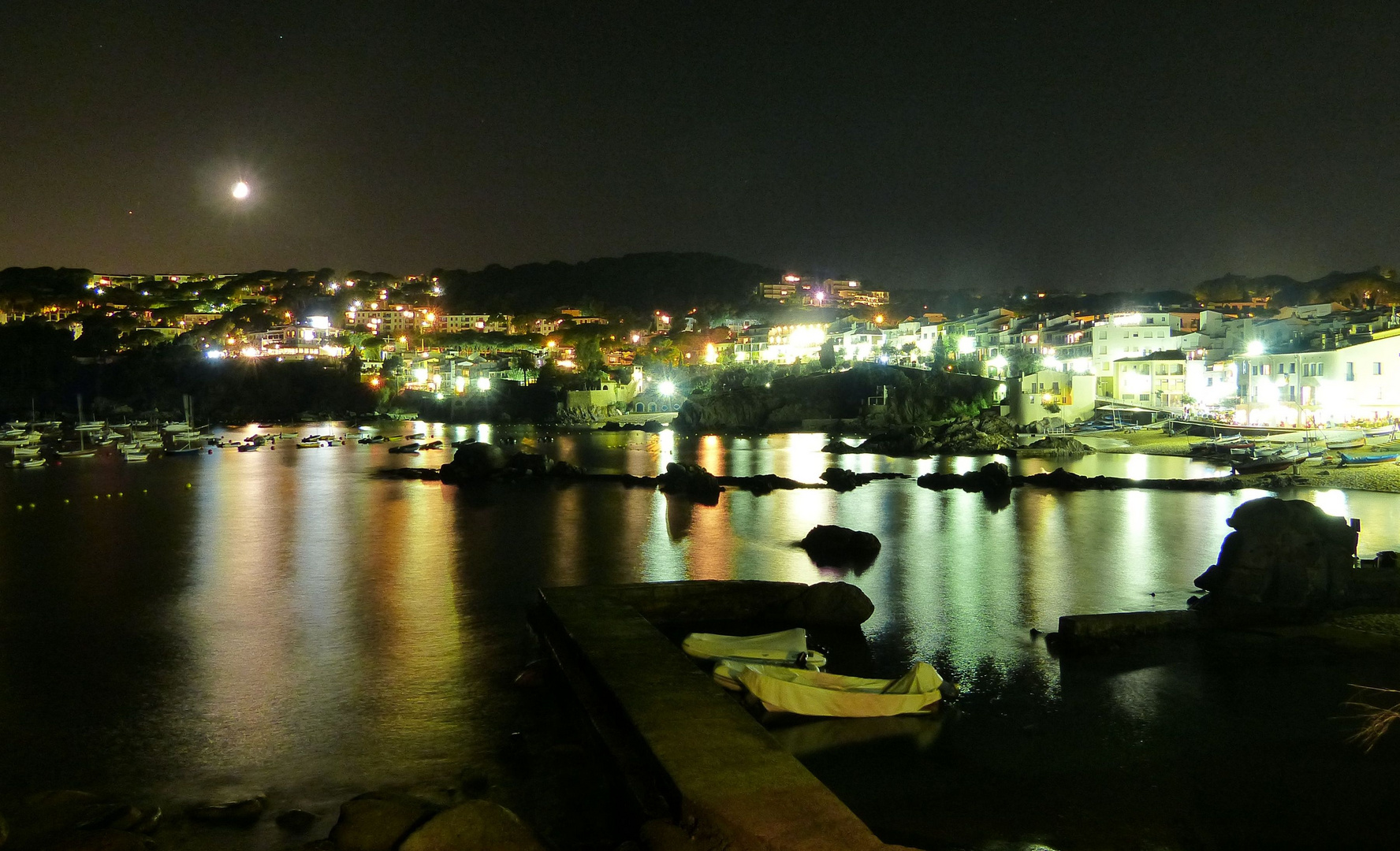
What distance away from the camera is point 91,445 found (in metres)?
41.8

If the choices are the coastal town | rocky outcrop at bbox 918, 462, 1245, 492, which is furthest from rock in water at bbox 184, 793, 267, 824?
the coastal town

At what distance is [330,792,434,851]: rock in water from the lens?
4383 mm

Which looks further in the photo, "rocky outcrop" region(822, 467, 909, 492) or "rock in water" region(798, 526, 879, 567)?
"rocky outcrop" region(822, 467, 909, 492)

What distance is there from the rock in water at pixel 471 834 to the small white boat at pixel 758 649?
128 inches

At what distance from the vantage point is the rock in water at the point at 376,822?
14.4 ft

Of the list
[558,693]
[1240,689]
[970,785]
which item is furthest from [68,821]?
[1240,689]

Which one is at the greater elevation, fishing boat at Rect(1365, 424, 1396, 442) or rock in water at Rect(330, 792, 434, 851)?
fishing boat at Rect(1365, 424, 1396, 442)

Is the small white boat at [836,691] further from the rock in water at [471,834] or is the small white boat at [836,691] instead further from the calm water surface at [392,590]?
the rock in water at [471,834]

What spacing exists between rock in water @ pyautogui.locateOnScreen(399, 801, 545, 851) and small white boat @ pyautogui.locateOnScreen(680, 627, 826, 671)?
326 centimetres

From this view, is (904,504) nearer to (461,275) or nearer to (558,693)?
(558,693)

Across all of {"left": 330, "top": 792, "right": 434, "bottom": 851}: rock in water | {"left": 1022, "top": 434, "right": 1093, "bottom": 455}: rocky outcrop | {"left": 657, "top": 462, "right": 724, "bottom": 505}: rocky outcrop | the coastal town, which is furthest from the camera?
the coastal town

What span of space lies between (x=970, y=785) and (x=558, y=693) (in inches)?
131

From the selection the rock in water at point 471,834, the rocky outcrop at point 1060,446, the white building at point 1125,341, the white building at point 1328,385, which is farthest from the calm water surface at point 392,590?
the white building at point 1125,341

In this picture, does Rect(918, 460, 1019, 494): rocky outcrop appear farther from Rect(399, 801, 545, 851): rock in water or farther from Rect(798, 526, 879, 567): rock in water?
Rect(399, 801, 545, 851): rock in water
